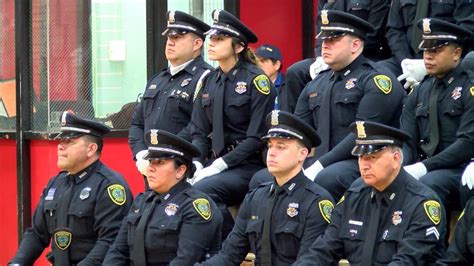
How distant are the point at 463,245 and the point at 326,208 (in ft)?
3.25

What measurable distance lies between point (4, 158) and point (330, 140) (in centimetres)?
435

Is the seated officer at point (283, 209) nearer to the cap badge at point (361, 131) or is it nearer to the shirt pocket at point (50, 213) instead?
the cap badge at point (361, 131)

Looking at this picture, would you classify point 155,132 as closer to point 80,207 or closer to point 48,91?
point 80,207

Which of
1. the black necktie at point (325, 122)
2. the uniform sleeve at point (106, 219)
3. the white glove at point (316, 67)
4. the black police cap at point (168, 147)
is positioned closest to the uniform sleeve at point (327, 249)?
the black necktie at point (325, 122)

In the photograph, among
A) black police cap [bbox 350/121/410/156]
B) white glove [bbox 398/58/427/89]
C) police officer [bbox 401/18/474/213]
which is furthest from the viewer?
white glove [bbox 398/58/427/89]

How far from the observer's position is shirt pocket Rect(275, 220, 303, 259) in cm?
748

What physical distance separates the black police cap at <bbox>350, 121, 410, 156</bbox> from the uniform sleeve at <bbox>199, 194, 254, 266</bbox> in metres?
0.98

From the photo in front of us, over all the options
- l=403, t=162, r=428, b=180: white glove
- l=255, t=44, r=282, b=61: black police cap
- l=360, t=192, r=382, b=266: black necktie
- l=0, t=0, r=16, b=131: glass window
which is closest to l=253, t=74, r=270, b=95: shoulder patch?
l=403, t=162, r=428, b=180: white glove

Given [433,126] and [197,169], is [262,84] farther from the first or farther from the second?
[433,126]

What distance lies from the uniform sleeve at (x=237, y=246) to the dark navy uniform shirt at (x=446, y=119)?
1.21 m

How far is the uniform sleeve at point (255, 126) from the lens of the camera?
28.5ft

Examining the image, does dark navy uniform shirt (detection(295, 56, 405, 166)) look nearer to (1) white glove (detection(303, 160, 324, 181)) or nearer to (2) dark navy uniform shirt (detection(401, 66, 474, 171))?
(1) white glove (detection(303, 160, 324, 181))

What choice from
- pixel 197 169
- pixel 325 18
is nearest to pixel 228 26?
pixel 325 18

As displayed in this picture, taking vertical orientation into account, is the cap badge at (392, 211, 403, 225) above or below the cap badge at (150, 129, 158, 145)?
below
